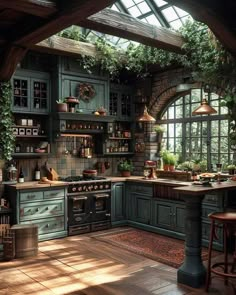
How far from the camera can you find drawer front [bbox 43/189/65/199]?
18.0ft

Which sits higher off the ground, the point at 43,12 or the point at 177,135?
the point at 43,12

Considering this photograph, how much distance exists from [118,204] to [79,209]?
846mm

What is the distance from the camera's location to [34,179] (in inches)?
239

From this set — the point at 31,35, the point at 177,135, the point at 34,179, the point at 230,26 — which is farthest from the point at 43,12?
the point at 177,135

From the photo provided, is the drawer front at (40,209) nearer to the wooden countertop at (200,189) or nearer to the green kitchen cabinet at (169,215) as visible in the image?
the green kitchen cabinet at (169,215)

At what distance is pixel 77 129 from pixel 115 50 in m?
1.62

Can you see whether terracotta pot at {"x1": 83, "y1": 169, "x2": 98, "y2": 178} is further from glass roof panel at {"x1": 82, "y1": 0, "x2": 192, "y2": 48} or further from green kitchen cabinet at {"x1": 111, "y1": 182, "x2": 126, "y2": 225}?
glass roof panel at {"x1": 82, "y1": 0, "x2": 192, "y2": 48}

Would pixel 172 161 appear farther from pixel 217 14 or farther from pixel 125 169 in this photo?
pixel 217 14

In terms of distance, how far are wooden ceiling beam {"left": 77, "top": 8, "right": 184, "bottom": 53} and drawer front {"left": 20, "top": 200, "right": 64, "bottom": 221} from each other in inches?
111

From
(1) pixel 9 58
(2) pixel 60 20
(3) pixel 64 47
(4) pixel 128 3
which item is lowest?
(1) pixel 9 58

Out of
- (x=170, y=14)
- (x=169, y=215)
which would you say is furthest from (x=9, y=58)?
(x=169, y=215)

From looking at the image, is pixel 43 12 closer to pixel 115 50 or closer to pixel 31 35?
pixel 31 35

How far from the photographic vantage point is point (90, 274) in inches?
159

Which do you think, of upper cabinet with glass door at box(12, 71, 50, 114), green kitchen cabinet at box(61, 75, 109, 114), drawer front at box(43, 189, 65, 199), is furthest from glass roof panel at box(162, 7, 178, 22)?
drawer front at box(43, 189, 65, 199)
